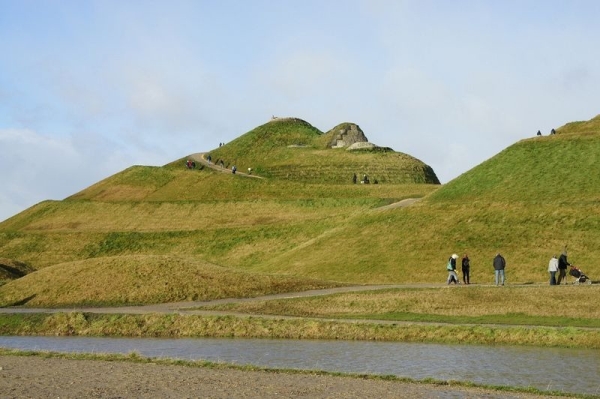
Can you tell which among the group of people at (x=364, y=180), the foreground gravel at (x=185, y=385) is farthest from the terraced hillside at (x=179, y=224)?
the foreground gravel at (x=185, y=385)

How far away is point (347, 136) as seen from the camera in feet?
569

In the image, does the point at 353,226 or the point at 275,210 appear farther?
the point at 275,210

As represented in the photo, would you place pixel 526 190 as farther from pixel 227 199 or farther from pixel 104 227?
pixel 104 227

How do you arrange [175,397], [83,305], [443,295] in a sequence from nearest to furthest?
1. [175,397]
2. [443,295]
3. [83,305]

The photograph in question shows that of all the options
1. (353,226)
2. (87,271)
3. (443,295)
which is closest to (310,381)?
(443,295)

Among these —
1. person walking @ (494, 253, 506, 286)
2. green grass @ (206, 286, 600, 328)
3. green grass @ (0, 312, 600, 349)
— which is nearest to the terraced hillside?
green grass @ (206, 286, 600, 328)

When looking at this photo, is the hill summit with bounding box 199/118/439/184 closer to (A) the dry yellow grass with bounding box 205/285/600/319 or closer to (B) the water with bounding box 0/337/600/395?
(A) the dry yellow grass with bounding box 205/285/600/319

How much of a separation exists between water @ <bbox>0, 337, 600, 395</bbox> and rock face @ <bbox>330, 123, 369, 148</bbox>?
436 feet

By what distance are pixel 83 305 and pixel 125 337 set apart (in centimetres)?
1218

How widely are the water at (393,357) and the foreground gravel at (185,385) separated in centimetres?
269

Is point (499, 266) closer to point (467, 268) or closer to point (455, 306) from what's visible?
point (467, 268)

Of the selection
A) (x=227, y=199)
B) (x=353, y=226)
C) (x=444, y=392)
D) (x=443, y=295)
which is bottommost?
(x=444, y=392)

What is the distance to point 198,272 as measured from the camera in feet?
183

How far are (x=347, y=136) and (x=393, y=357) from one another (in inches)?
5651
